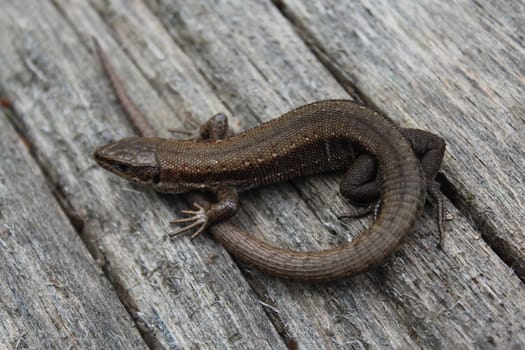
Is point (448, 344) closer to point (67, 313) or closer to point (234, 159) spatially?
point (234, 159)

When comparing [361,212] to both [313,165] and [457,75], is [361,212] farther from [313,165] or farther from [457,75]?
[457,75]

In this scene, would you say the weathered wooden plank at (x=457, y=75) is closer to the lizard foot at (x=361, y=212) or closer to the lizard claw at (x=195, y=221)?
the lizard foot at (x=361, y=212)

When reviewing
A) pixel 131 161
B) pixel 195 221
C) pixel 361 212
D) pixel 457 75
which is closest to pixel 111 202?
pixel 131 161

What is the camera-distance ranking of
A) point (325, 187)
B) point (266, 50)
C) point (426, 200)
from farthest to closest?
1. point (266, 50)
2. point (325, 187)
3. point (426, 200)

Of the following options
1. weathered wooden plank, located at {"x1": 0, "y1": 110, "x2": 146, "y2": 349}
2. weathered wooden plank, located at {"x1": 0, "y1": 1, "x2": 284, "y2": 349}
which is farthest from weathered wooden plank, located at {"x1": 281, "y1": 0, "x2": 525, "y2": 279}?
weathered wooden plank, located at {"x1": 0, "y1": 110, "x2": 146, "y2": 349}

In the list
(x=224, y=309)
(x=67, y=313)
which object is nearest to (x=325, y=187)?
(x=224, y=309)

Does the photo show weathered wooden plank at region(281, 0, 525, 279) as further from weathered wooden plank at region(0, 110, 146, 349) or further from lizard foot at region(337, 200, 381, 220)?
weathered wooden plank at region(0, 110, 146, 349)
